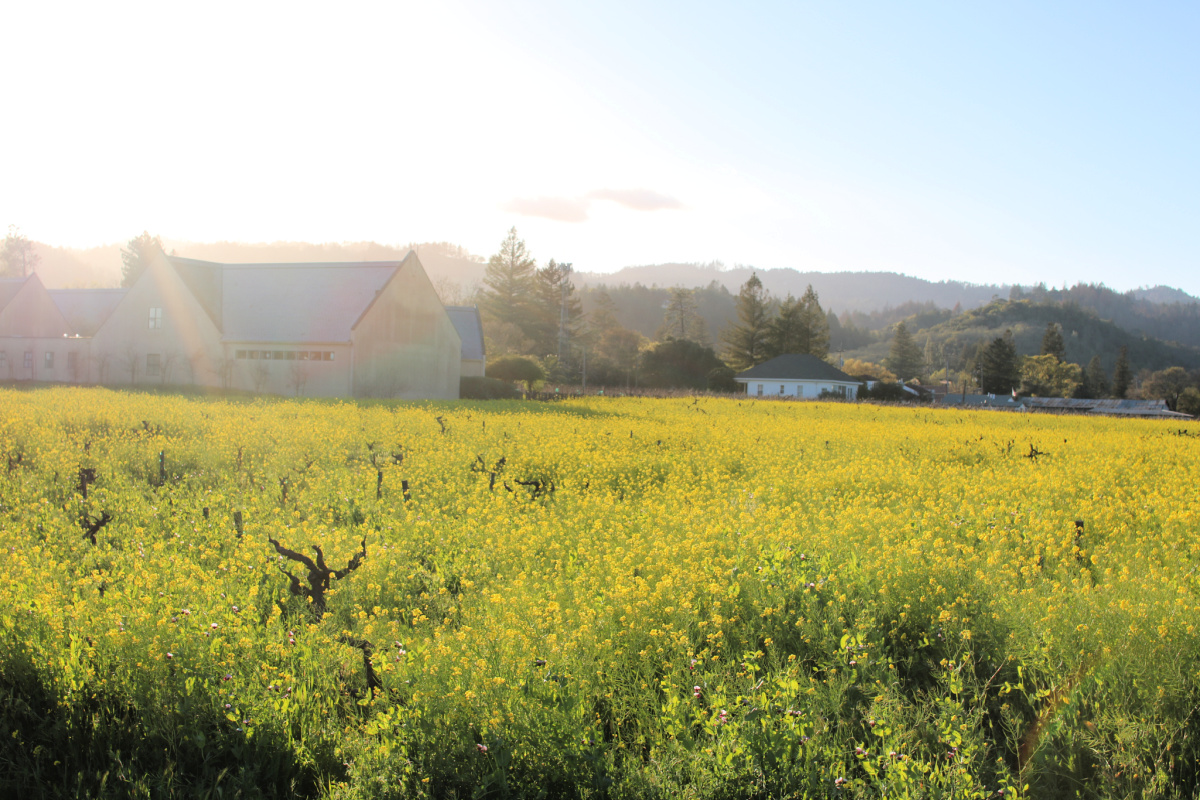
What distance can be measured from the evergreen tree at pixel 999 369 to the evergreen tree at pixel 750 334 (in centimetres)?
2489

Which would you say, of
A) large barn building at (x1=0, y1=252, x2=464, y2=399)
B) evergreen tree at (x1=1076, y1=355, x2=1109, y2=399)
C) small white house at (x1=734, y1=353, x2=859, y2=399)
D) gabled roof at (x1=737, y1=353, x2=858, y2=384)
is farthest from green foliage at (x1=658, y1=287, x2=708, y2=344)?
large barn building at (x1=0, y1=252, x2=464, y2=399)

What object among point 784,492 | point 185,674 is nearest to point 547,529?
point 185,674

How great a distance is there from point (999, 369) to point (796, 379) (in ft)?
100

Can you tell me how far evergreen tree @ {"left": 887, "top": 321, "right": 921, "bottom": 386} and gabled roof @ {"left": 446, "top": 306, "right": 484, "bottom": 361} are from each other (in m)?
60.7

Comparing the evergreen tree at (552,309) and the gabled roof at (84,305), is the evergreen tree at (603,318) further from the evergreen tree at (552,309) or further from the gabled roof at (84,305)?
the gabled roof at (84,305)

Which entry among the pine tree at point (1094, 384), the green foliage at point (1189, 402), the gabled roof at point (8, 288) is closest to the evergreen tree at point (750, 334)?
the pine tree at point (1094, 384)

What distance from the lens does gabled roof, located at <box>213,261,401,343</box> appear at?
30972 mm

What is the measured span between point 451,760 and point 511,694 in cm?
43

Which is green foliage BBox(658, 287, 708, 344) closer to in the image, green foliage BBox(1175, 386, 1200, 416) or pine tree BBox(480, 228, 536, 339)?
pine tree BBox(480, 228, 536, 339)

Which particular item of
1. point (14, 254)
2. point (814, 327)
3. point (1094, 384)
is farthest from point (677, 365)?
point (14, 254)

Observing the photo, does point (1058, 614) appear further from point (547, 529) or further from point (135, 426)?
point (135, 426)

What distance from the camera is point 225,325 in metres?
32.1

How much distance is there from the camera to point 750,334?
68812 mm

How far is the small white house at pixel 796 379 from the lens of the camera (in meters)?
56.9
